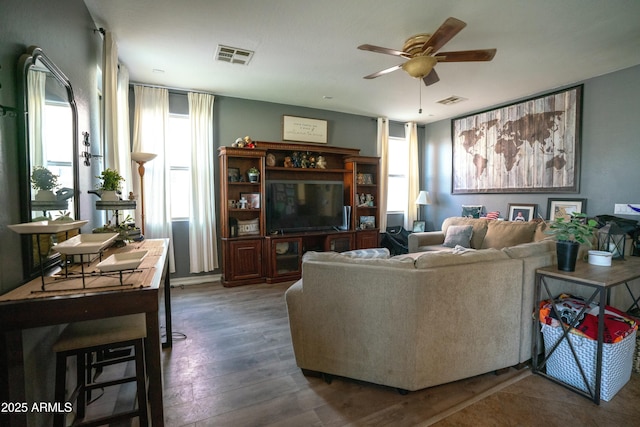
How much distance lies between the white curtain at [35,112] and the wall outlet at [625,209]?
538 cm

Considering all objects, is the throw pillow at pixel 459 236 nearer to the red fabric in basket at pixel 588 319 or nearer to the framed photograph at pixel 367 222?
the framed photograph at pixel 367 222

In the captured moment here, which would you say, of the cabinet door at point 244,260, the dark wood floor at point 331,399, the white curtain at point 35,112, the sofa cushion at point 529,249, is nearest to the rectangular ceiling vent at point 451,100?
the sofa cushion at point 529,249

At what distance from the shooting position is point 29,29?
1.38 meters

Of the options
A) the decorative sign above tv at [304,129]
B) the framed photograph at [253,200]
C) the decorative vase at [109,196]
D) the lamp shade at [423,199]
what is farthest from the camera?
the lamp shade at [423,199]

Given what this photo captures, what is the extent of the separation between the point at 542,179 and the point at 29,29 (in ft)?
18.1

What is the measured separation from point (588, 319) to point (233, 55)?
384 centimetres

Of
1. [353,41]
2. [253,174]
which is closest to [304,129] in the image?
[253,174]

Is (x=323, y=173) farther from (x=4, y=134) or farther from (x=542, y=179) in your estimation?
(x=4, y=134)

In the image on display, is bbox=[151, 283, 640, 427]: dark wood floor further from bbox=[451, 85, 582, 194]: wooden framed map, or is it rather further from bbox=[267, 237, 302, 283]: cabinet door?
bbox=[451, 85, 582, 194]: wooden framed map

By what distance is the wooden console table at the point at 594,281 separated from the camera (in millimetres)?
1734

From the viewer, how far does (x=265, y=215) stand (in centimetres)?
432

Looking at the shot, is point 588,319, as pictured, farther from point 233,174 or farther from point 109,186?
point 233,174

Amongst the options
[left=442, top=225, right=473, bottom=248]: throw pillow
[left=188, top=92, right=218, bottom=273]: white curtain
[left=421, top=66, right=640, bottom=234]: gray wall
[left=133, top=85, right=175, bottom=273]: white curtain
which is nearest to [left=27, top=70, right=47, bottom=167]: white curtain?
[left=133, top=85, right=175, bottom=273]: white curtain

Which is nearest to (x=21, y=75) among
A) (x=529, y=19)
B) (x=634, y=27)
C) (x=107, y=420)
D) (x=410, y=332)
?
(x=107, y=420)
